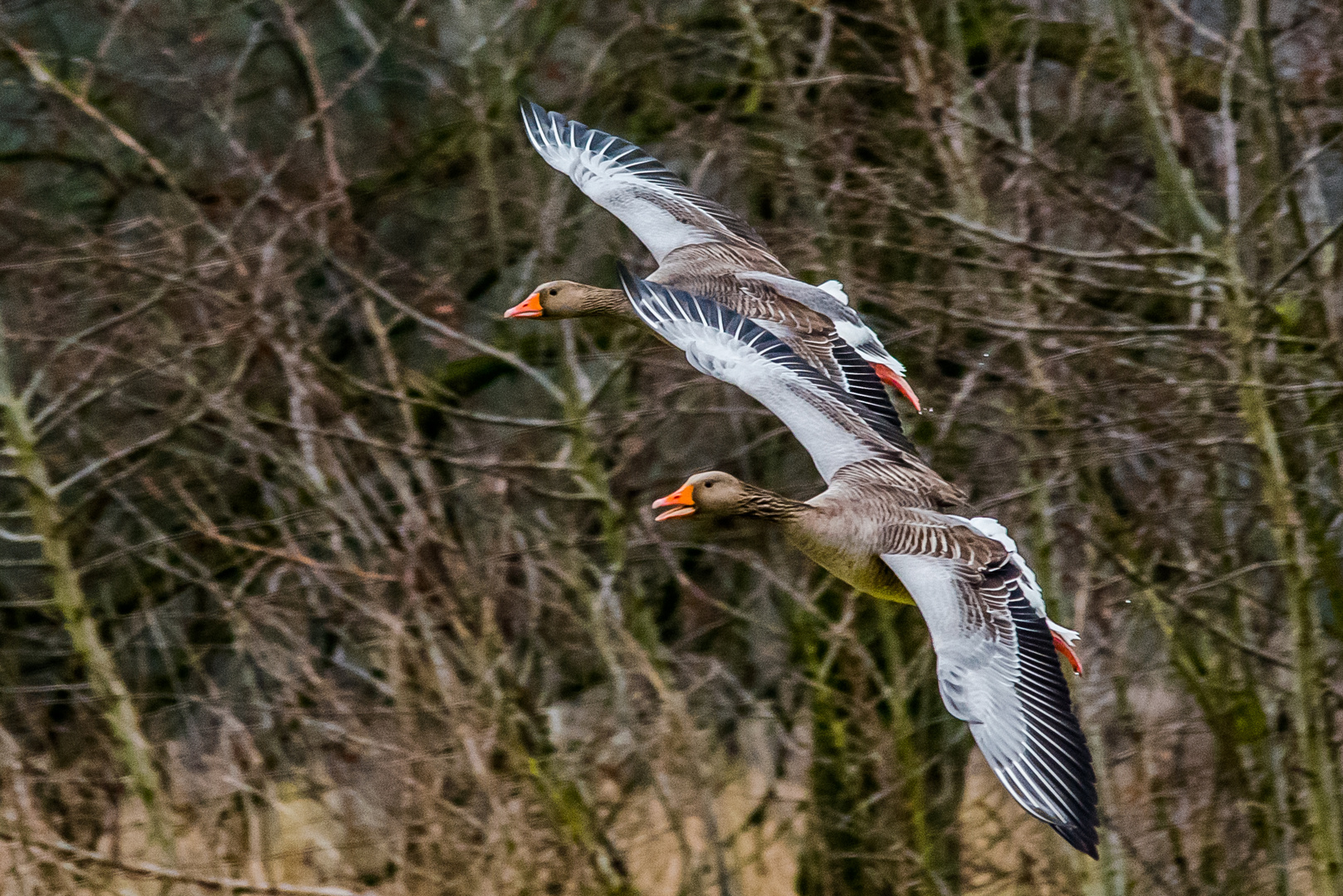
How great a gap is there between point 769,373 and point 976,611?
1.30 metres

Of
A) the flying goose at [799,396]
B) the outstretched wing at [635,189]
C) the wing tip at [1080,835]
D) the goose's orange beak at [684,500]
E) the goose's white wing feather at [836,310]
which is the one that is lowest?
the wing tip at [1080,835]

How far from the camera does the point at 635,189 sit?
7.46 m

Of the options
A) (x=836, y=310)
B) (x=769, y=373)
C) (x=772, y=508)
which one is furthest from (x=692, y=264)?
(x=772, y=508)

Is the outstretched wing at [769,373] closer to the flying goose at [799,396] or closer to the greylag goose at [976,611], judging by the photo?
the flying goose at [799,396]

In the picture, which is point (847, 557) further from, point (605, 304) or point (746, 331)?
point (605, 304)

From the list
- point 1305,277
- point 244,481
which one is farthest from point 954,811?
point 244,481

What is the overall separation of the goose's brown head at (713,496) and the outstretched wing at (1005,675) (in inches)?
32.3

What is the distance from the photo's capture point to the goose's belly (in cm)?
539

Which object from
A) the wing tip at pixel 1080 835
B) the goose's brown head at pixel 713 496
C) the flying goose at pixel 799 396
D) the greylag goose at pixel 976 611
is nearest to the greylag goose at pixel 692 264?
the flying goose at pixel 799 396

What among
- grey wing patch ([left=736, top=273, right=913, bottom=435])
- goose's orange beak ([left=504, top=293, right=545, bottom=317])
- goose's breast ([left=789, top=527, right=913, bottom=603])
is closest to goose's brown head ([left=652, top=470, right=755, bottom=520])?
goose's breast ([left=789, top=527, right=913, bottom=603])

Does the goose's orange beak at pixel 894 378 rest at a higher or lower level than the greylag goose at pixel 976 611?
higher

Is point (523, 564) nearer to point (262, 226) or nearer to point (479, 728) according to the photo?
point (479, 728)

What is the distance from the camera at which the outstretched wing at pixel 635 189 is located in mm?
7273

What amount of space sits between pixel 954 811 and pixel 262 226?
5.74m
